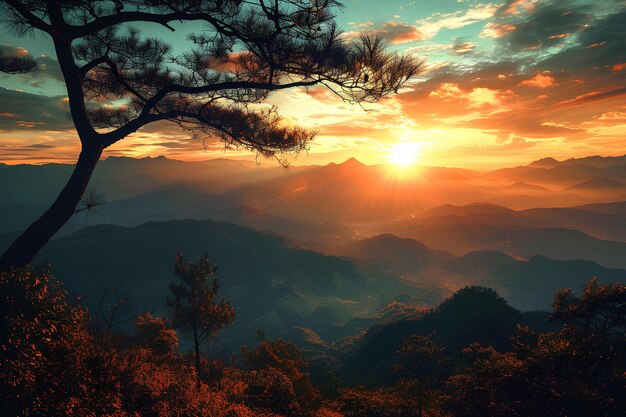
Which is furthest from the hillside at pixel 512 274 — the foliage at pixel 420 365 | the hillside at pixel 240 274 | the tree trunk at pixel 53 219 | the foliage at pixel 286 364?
the tree trunk at pixel 53 219

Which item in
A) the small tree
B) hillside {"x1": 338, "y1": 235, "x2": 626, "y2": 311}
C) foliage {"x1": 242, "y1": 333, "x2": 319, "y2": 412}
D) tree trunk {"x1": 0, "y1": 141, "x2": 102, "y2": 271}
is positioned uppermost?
tree trunk {"x1": 0, "y1": 141, "x2": 102, "y2": 271}

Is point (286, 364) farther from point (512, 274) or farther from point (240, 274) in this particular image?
point (512, 274)

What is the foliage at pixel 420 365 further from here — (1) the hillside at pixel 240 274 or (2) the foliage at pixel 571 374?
(1) the hillside at pixel 240 274

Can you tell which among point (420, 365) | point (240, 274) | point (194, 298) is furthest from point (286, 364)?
point (240, 274)

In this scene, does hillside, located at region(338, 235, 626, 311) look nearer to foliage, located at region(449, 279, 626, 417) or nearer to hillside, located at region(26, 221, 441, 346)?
hillside, located at region(26, 221, 441, 346)

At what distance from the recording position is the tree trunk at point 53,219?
5980 mm

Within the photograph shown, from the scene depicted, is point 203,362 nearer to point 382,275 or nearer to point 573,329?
point 573,329

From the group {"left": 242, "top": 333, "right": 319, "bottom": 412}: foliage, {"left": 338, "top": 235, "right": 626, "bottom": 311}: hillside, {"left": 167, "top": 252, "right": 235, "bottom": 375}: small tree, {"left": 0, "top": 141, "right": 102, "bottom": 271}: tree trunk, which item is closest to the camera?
{"left": 0, "top": 141, "right": 102, "bottom": 271}: tree trunk

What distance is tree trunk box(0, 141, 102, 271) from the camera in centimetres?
598

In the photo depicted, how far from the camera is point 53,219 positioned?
621cm

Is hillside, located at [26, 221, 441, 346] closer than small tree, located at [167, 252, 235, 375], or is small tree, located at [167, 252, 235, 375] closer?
small tree, located at [167, 252, 235, 375]

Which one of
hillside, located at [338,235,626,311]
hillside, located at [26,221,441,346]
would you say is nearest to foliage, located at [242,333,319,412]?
hillside, located at [26,221,441,346]

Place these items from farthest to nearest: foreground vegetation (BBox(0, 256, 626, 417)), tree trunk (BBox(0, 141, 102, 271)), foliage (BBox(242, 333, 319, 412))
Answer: foliage (BBox(242, 333, 319, 412)) < tree trunk (BBox(0, 141, 102, 271)) < foreground vegetation (BBox(0, 256, 626, 417))

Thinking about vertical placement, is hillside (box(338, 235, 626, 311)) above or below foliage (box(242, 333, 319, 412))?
below
